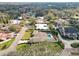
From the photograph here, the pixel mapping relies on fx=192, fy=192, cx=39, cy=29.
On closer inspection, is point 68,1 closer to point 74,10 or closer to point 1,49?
point 74,10

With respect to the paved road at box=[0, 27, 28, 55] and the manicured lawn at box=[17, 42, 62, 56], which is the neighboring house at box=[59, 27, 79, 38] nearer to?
the manicured lawn at box=[17, 42, 62, 56]

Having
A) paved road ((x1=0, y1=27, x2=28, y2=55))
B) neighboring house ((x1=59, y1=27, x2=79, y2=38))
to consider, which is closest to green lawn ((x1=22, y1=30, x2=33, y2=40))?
paved road ((x1=0, y1=27, x2=28, y2=55))

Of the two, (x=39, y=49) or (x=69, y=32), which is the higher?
(x=69, y=32)

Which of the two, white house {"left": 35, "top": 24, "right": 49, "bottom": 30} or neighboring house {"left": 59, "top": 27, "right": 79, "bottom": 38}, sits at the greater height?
white house {"left": 35, "top": 24, "right": 49, "bottom": 30}

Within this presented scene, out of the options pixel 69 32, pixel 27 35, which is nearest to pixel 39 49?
pixel 27 35

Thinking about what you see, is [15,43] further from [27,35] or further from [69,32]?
[69,32]
